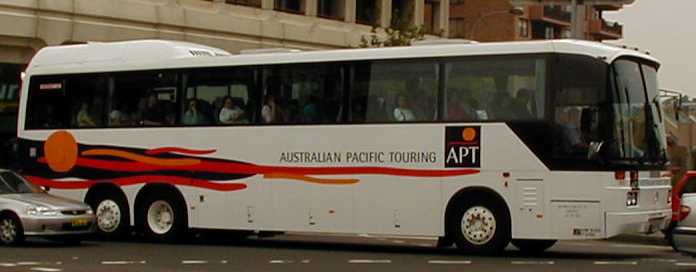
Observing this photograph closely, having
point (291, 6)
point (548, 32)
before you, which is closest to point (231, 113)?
point (291, 6)

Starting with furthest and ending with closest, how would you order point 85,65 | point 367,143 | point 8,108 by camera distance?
point 8,108 → point 85,65 → point 367,143

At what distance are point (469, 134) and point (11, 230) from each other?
8.16 meters

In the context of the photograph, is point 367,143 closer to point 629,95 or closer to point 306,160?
point 306,160

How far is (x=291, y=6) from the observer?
173 ft

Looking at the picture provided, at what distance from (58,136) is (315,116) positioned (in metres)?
6.08

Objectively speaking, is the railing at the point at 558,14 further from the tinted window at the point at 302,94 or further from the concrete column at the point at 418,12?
the tinted window at the point at 302,94

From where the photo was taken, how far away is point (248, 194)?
22656 millimetres

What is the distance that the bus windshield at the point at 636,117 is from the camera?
765 inches

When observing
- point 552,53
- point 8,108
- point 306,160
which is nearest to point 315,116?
point 306,160

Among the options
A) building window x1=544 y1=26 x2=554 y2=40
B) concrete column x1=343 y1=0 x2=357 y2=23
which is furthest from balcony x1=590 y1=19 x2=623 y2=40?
concrete column x1=343 y1=0 x2=357 y2=23

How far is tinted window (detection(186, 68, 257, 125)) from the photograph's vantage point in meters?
22.6

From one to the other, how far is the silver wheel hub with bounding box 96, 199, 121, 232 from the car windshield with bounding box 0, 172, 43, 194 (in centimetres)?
133

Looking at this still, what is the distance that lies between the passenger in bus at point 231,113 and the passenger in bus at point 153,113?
139cm

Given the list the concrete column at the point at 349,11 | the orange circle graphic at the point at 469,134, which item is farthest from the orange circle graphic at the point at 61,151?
the concrete column at the point at 349,11
